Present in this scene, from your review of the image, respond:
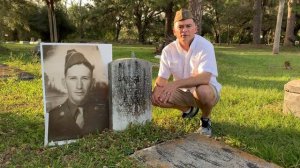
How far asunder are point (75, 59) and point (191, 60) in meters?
1.31

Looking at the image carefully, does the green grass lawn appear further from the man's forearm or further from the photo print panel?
the man's forearm

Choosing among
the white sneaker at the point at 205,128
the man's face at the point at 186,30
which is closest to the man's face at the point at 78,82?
the man's face at the point at 186,30

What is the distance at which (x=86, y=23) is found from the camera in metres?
41.5

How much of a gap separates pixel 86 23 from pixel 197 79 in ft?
127

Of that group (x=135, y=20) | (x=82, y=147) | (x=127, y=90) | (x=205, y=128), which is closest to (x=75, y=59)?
(x=127, y=90)

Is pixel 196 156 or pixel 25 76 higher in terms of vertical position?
pixel 25 76

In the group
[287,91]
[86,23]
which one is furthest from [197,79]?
[86,23]

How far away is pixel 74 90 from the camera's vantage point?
4.20 meters

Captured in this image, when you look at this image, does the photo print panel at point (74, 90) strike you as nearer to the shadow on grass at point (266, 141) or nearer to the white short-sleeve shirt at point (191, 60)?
the white short-sleeve shirt at point (191, 60)

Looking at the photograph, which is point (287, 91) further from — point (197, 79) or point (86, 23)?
point (86, 23)

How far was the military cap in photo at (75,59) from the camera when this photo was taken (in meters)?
4.17

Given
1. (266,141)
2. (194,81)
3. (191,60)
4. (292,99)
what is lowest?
(266,141)

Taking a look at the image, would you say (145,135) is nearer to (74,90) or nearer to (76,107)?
(76,107)

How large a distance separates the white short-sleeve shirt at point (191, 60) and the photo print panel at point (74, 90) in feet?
2.28
